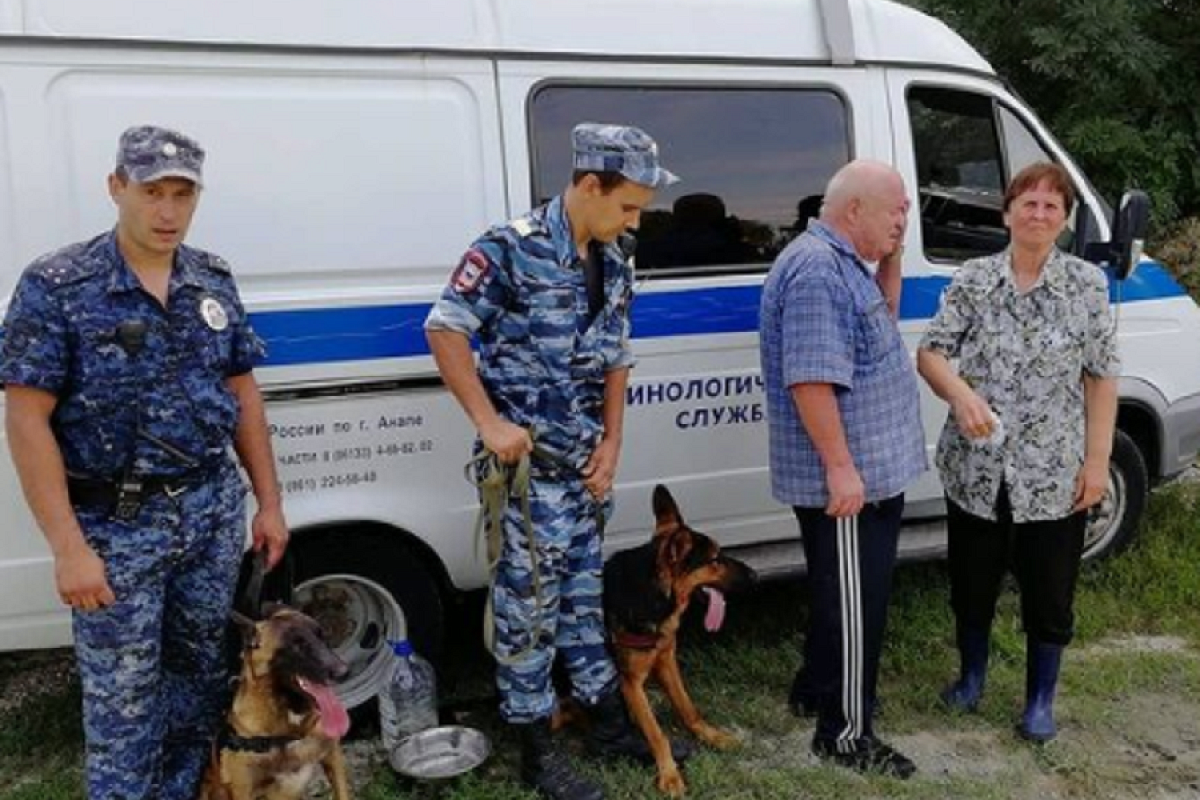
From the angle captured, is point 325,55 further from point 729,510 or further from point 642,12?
point 729,510

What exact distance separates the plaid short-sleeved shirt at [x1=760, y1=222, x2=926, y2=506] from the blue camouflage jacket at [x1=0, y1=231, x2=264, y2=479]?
1407mm

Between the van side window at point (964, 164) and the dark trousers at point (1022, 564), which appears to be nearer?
the dark trousers at point (1022, 564)

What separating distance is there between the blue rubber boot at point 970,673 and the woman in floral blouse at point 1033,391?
234mm

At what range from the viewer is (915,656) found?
407 centimetres

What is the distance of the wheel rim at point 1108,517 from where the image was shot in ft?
15.2

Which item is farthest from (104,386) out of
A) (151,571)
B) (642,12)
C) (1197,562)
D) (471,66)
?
(1197,562)

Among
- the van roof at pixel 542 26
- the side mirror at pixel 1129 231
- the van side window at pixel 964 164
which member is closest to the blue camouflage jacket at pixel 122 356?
the van roof at pixel 542 26

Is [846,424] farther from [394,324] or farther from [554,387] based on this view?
[394,324]

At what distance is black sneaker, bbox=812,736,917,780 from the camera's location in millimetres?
3285

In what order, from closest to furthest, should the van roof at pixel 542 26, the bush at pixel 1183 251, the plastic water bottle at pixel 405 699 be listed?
the van roof at pixel 542 26
the plastic water bottle at pixel 405 699
the bush at pixel 1183 251

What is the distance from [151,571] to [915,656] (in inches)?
106

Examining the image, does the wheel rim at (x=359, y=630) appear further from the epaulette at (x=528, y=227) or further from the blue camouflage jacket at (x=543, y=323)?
the epaulette at (x=528, y=227)

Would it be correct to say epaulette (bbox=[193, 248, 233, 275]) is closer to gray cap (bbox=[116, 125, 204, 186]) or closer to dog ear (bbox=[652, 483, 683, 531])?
gray cap (bbox=[116, 125, 204, 186])

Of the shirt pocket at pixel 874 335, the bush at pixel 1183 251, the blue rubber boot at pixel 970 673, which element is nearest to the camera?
the shirt pocket at pixel 874 335
